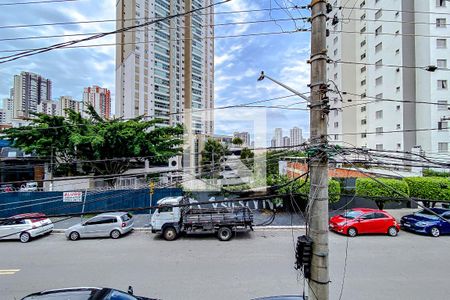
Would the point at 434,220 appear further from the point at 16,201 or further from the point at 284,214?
the point at 16,201

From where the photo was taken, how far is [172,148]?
26234 mm

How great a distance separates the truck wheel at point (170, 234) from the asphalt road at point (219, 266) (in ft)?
0.91

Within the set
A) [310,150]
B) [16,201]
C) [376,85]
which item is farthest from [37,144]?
[376,85]

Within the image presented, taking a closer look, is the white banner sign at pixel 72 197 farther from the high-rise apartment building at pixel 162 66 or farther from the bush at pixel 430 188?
the high-rise apartment building at pixel 162 66

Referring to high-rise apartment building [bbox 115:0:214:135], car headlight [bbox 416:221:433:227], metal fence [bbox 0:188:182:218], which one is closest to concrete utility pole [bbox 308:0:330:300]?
car headlight [bbox 416:221:433:227]

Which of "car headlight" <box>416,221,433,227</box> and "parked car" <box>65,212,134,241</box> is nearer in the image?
"car headlight" <box>416,221,433,227</box>

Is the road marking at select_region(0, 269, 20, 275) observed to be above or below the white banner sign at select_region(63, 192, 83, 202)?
below

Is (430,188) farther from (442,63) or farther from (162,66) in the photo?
(162,66)

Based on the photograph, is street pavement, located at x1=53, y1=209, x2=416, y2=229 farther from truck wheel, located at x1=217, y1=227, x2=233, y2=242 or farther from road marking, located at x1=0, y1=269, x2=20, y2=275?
road marking, located at x1=0, y1=269, x2=20, y2=275

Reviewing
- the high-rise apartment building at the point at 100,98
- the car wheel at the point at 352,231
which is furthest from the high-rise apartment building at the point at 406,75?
the high-rise apartment building at the point at 100,98

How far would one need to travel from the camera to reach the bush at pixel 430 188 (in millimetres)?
16234

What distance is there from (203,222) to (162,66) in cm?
5399

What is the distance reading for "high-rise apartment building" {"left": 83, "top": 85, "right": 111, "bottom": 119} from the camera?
63312 millimetres

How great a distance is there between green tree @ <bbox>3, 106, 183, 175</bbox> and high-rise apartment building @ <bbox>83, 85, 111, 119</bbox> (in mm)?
42075
